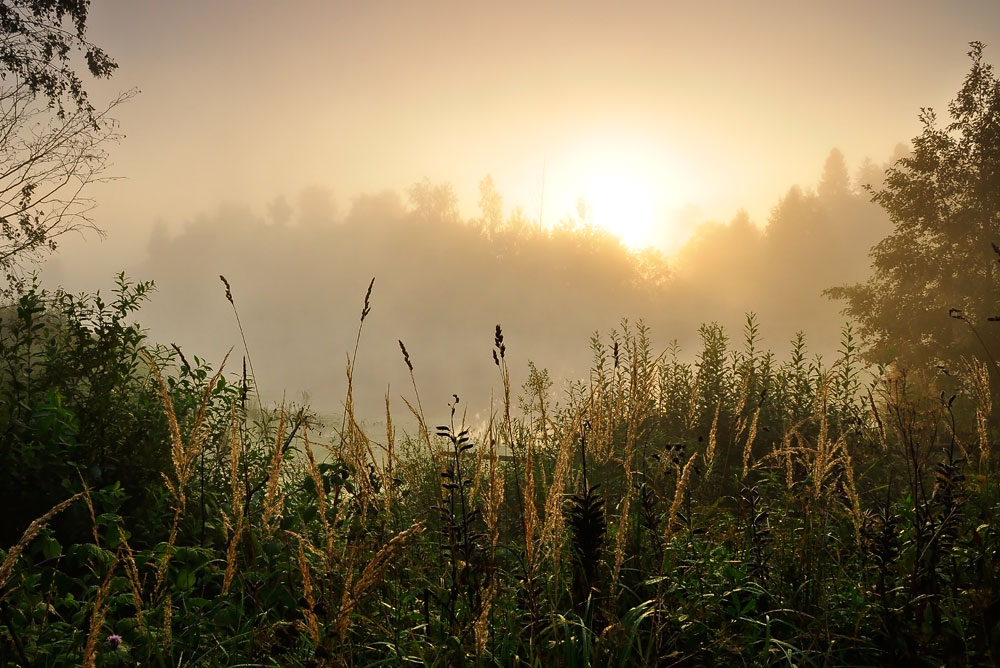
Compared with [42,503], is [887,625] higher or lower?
lower

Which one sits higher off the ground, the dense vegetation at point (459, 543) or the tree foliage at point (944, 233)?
the tree foliage at point (944, 233)

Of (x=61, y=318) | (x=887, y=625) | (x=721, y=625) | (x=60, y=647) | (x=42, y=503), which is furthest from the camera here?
(x=61, y=318)

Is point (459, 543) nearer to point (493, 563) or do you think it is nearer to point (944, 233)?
point (493, 563)

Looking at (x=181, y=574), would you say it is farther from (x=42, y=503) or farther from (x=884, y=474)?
(x=884, y=474)

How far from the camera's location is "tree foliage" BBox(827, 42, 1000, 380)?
1873 cm

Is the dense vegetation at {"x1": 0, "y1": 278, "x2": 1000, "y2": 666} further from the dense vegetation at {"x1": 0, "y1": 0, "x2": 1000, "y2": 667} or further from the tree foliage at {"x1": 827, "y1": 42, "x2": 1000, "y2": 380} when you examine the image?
the tree foliage at {"x1": 827, "y1": 42, "x2": 1000, "y2": 380}

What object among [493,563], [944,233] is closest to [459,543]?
[493,563]

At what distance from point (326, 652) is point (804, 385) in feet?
24.3

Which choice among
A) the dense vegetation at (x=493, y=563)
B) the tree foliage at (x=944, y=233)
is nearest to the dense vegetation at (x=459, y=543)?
the dense vegetation at (x=493, y=563)

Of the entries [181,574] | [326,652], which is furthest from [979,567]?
[181,574]

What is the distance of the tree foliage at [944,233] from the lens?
18.7m

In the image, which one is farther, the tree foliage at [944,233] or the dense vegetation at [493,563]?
the tree foliage at [944,233]

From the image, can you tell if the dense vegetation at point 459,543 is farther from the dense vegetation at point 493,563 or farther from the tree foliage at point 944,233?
the tree foliage at point 944,233

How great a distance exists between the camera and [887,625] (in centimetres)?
223
